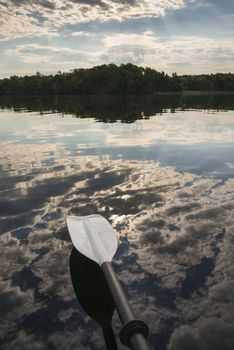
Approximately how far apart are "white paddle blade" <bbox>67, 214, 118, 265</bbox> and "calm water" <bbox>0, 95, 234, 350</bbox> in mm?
476

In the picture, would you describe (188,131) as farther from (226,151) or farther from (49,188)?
(49,188)

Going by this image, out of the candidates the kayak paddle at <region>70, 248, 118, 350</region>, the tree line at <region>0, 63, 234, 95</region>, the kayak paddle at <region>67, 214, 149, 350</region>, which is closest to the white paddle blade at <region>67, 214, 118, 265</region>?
the kayak paddle at <region>67, 214, 149, 350</region>

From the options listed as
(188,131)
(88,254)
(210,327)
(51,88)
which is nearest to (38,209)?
(88,254)

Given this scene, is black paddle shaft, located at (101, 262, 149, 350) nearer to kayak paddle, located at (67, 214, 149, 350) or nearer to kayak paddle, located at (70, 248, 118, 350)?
kayak paddle, located at (67, 214, 149, 350)

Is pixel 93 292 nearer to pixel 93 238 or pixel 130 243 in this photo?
pixel 93 238

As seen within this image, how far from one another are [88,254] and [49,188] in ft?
19.0

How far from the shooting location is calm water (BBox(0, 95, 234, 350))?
16.8 ft

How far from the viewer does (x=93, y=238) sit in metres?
6.98

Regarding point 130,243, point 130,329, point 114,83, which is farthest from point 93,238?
point 114,83

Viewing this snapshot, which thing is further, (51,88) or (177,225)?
(51,88)

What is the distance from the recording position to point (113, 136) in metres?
23.5

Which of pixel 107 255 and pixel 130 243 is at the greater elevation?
pixel 107 255

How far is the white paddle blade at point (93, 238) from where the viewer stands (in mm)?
6306

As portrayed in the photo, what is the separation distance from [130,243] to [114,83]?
151888 millimetres
